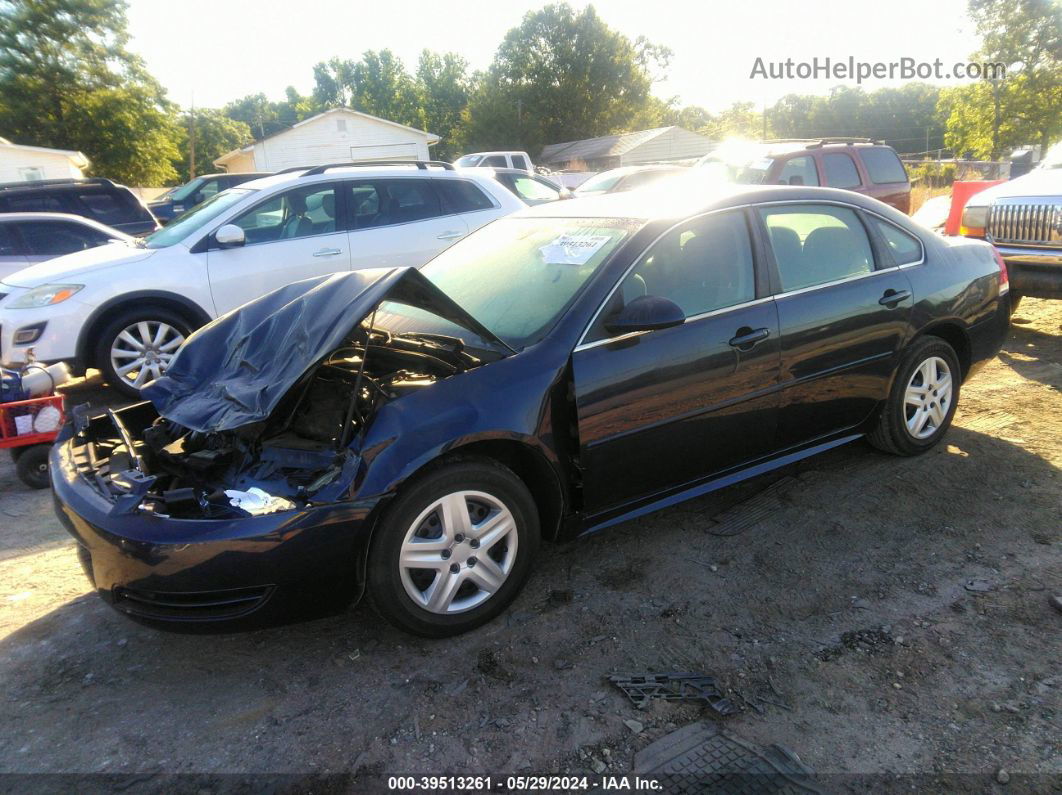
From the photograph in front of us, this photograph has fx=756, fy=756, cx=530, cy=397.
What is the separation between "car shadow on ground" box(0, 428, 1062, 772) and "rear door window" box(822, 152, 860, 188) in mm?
7040

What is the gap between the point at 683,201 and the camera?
3.76 meters

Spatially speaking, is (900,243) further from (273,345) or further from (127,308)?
(127,308)

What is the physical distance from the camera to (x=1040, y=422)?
16.4 feet

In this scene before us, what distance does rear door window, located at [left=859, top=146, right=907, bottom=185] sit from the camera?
10461mm

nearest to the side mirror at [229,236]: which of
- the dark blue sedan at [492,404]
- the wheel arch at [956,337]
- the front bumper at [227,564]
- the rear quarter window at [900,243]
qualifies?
the dark blue sedan at [492,404]

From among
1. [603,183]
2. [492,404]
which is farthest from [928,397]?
[603,183]

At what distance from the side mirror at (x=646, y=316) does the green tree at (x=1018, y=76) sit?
3227 centimetres

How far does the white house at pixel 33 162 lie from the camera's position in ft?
95.9

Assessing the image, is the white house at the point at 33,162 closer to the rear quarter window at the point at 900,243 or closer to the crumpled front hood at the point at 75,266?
the crumpled front hood at the point at 75,266

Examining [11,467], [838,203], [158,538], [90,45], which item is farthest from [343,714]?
[90,45]

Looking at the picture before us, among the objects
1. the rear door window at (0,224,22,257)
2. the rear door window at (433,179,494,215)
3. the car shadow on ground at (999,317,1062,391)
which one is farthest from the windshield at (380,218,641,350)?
the rear door window at (0,224,22,257)

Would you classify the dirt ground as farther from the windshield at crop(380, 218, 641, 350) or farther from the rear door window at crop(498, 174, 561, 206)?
the rear door window at crop(498, 174, 561, 206)

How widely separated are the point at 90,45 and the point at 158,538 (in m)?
46.7

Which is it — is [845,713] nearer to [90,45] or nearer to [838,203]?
[838,203]
